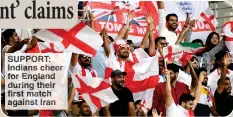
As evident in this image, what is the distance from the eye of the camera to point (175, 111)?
281 inches

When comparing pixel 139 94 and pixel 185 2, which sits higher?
pixel 185 2

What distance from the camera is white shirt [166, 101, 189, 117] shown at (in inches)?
281

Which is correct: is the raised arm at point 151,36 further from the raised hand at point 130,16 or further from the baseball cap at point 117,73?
the baseball cap at point 117,73

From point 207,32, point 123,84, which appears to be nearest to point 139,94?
point 123,84

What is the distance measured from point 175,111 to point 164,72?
1.19 feet

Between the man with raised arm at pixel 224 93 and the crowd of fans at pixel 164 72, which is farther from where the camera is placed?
the man with raised arm at pixel 224 93

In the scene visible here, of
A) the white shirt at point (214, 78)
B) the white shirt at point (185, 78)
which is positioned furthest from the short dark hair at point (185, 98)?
the white shirt at point (214, 78)

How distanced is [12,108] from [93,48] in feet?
2.88

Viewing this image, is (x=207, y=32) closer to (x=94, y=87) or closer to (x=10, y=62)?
(x=94, y=87)

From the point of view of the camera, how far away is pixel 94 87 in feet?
23.1

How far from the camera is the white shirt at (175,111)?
7130 millimetres

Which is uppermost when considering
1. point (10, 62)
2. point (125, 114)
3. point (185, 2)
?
point (185, 2)

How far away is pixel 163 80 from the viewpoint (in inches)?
282

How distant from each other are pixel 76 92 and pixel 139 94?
1.84 ft
